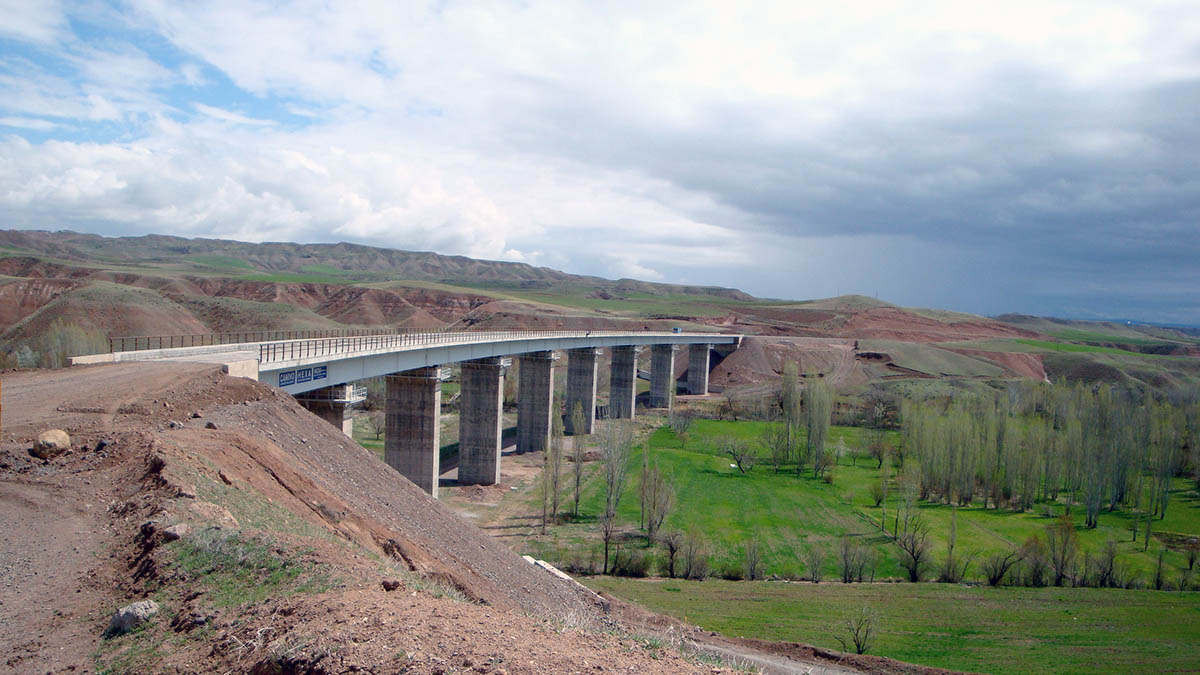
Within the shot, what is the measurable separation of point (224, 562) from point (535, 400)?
52525mm

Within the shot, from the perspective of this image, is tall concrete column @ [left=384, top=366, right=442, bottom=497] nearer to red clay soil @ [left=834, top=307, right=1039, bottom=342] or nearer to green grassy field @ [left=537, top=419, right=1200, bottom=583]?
green grassy field @ [left=537, top=419, right=1200, bottom=583]

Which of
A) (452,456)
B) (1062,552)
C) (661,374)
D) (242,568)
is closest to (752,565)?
(1062,552)

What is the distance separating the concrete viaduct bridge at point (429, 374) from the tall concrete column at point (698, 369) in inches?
653

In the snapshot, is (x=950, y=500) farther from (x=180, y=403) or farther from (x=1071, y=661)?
(x=180, y=403)

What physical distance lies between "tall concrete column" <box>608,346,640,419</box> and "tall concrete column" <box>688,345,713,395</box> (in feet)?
71.4

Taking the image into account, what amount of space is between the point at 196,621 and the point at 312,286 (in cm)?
15569

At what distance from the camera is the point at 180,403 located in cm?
2008

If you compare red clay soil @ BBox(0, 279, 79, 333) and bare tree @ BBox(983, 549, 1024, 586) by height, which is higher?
red clay soil @ BBox(0, 279, 79, 333)

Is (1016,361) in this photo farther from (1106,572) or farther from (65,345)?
(65,345)

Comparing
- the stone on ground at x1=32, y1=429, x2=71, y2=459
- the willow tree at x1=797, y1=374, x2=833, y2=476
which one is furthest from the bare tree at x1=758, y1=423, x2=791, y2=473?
the stone on ground at x1=32, y1=429, x2=71, y2=459

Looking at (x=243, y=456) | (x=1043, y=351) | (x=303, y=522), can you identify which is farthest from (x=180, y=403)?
(x=1043, y=351)

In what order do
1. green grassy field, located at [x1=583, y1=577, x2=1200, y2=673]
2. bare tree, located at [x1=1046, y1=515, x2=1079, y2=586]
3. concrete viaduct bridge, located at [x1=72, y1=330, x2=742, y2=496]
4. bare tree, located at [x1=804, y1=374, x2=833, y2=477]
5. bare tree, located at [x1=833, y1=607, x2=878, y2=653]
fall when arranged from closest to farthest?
1. bare tree, located at [x1=833, y1=607, x2=878, y2=653]
2. green grassy field, located at [x1=583, y1=577, x2=1200, y2=673]
3. concrete viaduct bridge, located at [x1=72, y1=330, x2=742, y2=496]
4. bare tree, located at [x1=1046, y1=515, x2=1079, y2=586]
5. bare tree, located at [x1=804, y1=374, x2=833, y2=477]

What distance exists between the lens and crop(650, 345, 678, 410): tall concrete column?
310 ft

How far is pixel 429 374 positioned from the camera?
42.4 meters
